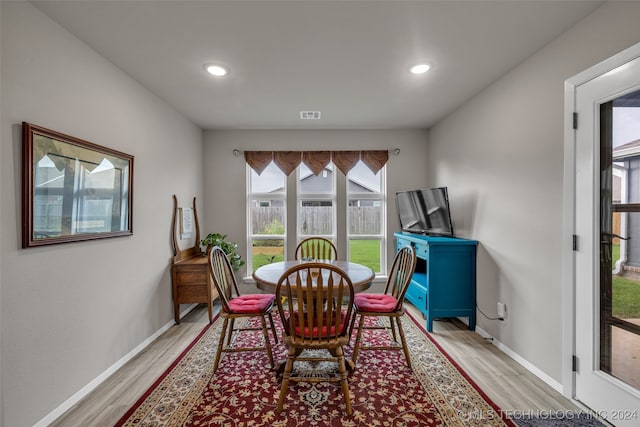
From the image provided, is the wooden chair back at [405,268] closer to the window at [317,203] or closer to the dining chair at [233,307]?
the dining chair at [233,307]

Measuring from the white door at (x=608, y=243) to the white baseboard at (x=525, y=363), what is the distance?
150 mm

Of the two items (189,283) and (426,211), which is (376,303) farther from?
(189,283)

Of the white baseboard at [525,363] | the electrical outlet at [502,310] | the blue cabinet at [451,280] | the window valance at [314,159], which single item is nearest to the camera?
the white baseboard at [525,363]

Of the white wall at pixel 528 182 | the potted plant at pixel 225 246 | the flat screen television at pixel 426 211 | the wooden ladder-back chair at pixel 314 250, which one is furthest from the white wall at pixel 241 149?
the white wall at pixel 528 182

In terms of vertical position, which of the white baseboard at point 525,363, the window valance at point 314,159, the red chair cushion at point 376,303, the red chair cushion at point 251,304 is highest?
the window valance at point 314,159

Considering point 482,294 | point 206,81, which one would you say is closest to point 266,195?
point 206,81

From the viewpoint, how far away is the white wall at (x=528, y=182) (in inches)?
70.5

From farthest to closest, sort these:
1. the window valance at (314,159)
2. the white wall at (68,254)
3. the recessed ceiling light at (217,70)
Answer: the window valance at (314,159) < the recessed ceiling light at (217,70) < the white wall at (68,254)

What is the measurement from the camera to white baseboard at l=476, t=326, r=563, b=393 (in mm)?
1966

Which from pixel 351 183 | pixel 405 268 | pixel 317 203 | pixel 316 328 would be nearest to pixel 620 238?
pixel 405 268

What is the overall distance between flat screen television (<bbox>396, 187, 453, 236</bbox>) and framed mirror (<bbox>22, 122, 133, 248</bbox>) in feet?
10.5

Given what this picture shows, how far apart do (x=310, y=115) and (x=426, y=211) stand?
191 cm

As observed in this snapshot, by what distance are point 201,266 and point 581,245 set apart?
3.39 meters

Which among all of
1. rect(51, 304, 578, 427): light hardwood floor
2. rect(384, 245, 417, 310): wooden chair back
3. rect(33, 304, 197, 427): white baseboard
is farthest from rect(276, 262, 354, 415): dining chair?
rect(33, 304, 197, 427): white baseboard
